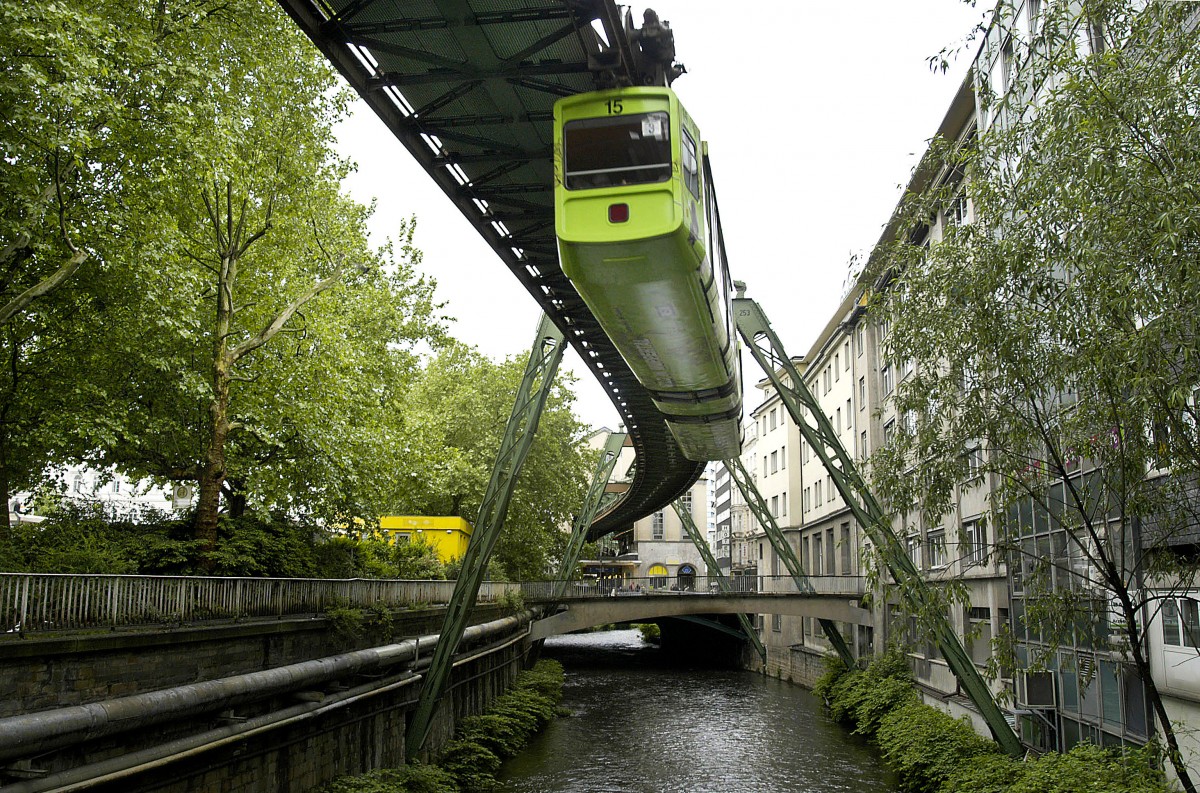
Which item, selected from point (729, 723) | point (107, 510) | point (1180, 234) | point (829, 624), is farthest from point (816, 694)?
point (1180, 234)

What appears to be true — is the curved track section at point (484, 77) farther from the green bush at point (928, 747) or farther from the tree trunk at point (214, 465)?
the green bush at point (928, 747)

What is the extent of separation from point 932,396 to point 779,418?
44080 millimetres

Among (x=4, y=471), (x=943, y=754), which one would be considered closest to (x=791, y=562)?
(x=943, y=754)

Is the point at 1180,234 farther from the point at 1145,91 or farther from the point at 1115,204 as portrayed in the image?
the point at 1145,91

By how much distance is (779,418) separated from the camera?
180 ft

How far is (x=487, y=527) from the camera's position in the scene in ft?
63.3

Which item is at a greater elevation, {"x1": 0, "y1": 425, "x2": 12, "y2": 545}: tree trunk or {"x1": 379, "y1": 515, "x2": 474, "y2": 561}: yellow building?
{"x1": 0, "y1": 425, "x2": 12, "y2": 545}: tree trunk

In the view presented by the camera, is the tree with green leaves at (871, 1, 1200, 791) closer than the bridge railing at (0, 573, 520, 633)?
Yes

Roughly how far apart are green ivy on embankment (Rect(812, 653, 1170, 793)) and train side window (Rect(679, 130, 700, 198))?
6699 mm

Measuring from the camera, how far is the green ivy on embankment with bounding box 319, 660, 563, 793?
15980 mm

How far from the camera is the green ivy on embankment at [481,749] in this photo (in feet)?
52.4

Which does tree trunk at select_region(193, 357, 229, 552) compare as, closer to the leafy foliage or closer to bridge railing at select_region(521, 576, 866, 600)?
the leafy foliage

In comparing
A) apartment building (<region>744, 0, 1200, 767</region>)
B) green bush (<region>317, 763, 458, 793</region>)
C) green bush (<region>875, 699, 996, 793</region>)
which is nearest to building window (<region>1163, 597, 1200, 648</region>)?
apartment building (<region>744, 0, 1200, 767</region>)

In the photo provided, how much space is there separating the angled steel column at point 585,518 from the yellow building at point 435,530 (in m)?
6.79
